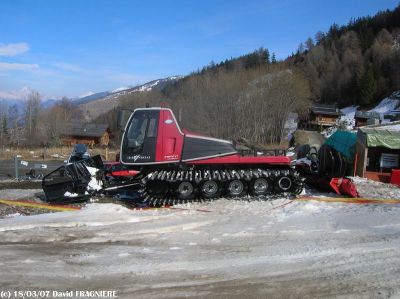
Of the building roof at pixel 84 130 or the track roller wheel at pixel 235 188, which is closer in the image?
the track roller wheel at pixel 235 188

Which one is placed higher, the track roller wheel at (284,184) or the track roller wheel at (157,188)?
the track roller wheel at (284,184)

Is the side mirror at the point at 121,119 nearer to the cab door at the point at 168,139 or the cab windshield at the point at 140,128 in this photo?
the cab windshield at the point at 140,128

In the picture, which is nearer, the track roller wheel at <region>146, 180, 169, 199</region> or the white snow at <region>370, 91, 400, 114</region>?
the track roller wheel at <region>146, 180, 169, 199</region>

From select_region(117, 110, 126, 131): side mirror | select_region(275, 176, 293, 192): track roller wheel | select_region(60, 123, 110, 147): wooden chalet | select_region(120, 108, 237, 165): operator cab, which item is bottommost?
select_region(60, 123, 110, 147): wooden chalet

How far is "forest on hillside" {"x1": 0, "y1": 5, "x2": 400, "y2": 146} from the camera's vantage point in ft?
186

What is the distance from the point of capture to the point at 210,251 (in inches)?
275

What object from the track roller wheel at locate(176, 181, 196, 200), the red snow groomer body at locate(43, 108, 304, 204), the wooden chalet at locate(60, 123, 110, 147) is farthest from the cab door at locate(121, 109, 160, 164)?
the wooden chalet at locate(60, 123, 110, 147)

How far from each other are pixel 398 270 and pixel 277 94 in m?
56.7

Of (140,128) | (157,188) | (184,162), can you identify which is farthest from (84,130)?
(184,162)

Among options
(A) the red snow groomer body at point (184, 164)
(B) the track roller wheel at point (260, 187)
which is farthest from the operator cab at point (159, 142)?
(B) the track roller wheel at point (260, 187)

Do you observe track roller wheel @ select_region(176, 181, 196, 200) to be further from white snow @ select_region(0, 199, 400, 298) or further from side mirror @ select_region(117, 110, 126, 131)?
side mirror @ select_region(117, 110, 126, 131)

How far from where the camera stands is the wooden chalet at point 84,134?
80.8 meters

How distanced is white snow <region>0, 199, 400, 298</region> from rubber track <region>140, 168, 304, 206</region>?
0.70 metres

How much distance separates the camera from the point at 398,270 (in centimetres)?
596
